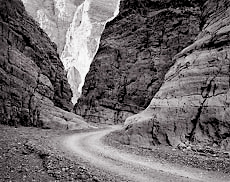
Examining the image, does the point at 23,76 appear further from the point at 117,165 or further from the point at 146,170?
the point at 146,170

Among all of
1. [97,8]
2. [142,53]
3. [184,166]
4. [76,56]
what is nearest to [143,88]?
[142,53]

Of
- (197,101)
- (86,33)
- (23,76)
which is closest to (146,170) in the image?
(197,101)

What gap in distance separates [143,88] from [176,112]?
107ft

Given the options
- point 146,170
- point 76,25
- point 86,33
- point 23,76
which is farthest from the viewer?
point 76,25

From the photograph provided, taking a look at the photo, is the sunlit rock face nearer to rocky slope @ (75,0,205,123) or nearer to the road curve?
rocky slope @ (75,0,205,123)

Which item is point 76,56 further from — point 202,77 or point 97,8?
point 202,77

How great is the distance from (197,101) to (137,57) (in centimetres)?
3757

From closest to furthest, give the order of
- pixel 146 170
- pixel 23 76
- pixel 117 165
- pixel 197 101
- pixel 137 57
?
1. pixel 146 170
2. pixel 117 165
3. pixel 197 101
4. pixel 23 76
5. pixel 137 57

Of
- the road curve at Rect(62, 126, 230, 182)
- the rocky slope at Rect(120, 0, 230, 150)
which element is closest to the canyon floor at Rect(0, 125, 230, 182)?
the road curve at Rect(62, 126, 230, 182)

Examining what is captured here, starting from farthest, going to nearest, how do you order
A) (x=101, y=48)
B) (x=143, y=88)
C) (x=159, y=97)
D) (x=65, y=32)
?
(x=65, y=32) < (x=101, y=48) < (x=143, y=88) < (x=159, y=97)

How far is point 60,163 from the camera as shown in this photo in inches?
Answer: 435

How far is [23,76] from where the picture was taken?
2756cm

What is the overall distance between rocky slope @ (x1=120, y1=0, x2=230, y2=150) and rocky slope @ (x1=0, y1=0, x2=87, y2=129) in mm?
13738

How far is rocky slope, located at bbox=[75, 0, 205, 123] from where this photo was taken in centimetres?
4788
